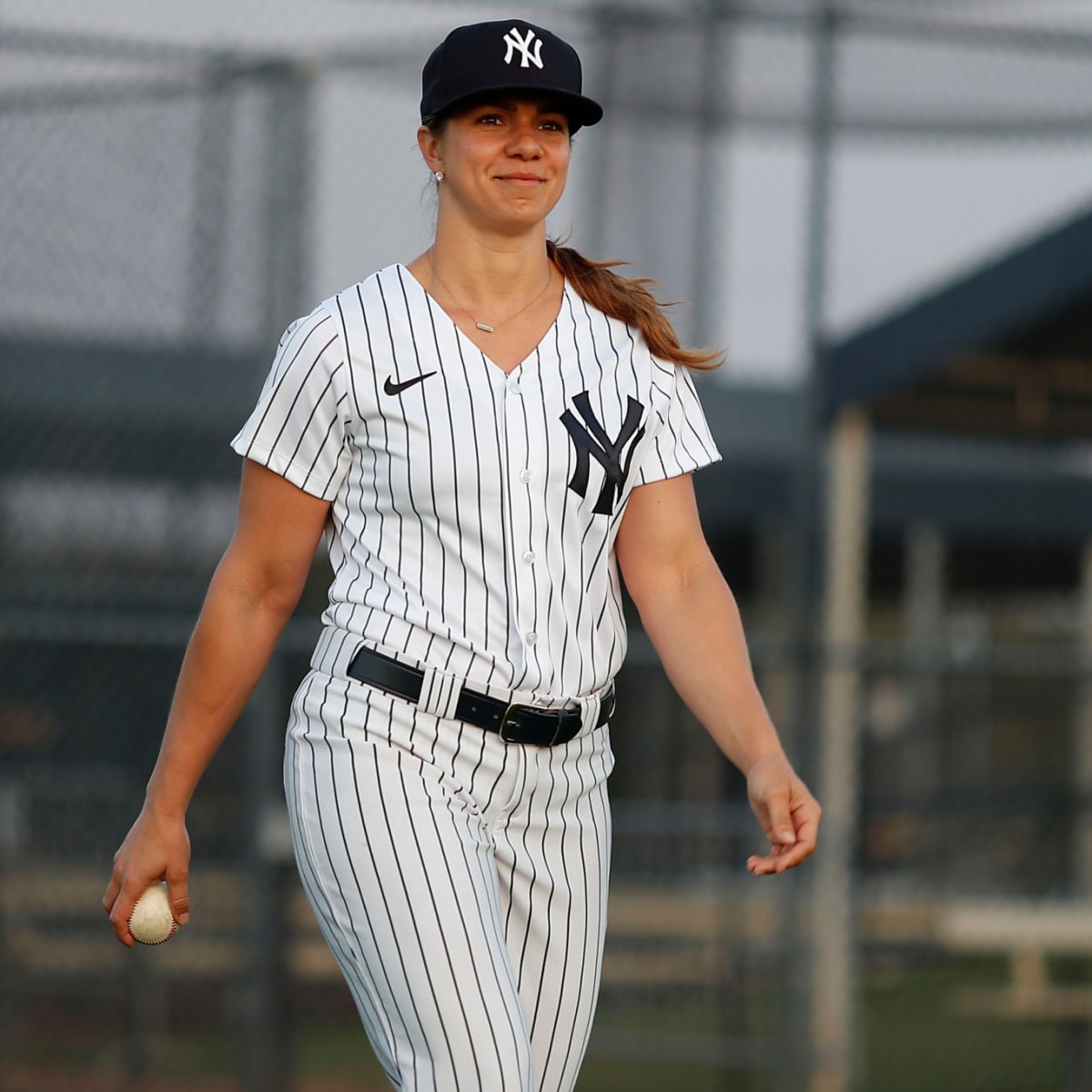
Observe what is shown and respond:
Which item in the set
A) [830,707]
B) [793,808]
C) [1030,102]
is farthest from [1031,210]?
[793,808]

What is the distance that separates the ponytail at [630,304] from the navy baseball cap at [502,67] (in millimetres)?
315

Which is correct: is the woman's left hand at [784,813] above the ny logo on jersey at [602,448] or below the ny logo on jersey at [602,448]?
below

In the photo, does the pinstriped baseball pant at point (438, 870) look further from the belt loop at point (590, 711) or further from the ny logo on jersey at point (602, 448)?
the ny logo on jersey at point (602, 448)

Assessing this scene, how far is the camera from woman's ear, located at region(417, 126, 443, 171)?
2.85 metres

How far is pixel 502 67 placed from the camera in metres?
2.69

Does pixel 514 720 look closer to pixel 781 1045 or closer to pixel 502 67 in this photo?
pixel 502 67

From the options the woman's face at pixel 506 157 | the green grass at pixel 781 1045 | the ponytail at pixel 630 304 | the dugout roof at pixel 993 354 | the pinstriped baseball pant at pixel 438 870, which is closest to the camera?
Answer: the pinstriped baseball pant at pixel 438 870

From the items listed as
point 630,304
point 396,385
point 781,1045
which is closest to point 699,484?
point 781,1045

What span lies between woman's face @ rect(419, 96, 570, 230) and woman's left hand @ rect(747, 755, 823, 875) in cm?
90

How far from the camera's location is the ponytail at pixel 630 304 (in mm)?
2988

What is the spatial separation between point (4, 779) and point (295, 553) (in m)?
3.27

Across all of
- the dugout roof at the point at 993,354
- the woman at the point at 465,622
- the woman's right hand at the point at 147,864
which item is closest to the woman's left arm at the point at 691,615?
the woman at the point at 465,622

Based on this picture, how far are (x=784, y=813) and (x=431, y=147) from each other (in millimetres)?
1143

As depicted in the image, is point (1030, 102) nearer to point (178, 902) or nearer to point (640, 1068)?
point (640, 1068)
